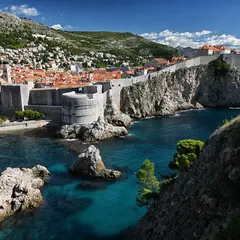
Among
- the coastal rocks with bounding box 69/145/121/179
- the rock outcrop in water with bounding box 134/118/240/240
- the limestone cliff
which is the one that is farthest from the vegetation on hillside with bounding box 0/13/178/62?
the rock outcrop in water with bounding box 134/118/240/240

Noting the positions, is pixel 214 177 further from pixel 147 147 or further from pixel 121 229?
pixel 147 147

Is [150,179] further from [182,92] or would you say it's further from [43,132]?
[182,92]

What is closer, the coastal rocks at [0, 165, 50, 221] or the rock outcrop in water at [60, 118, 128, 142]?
the coastal rocks at [0, 165, 50, 221]

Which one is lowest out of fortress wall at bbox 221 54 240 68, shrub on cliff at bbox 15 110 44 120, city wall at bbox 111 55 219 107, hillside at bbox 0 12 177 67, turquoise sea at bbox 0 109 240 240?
turquoise sea at bbox 0 109 240 240

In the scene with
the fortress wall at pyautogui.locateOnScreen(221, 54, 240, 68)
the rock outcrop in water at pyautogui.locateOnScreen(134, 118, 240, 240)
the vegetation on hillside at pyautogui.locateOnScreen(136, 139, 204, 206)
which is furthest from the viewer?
the fortress wall at pyautogui.locateOnScreen(221, 54, 240, 68)

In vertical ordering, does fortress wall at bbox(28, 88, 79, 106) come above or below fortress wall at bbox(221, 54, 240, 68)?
below

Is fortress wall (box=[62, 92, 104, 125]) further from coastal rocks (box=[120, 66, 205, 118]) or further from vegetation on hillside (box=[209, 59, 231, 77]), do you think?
vegetation on hillside (box=[209, 59, 231, 77])

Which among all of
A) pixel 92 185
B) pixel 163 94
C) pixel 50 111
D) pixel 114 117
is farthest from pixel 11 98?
pixel 92 185

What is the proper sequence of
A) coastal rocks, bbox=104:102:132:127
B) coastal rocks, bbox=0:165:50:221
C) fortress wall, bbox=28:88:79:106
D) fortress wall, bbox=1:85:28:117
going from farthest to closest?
fortress wall, bbox=1:85:28:117
fortress wall, bbox=28:88:79:106
coastal rocks, bbox=104:102:132:127
coastal rocks, bbox=0:165:50:221
